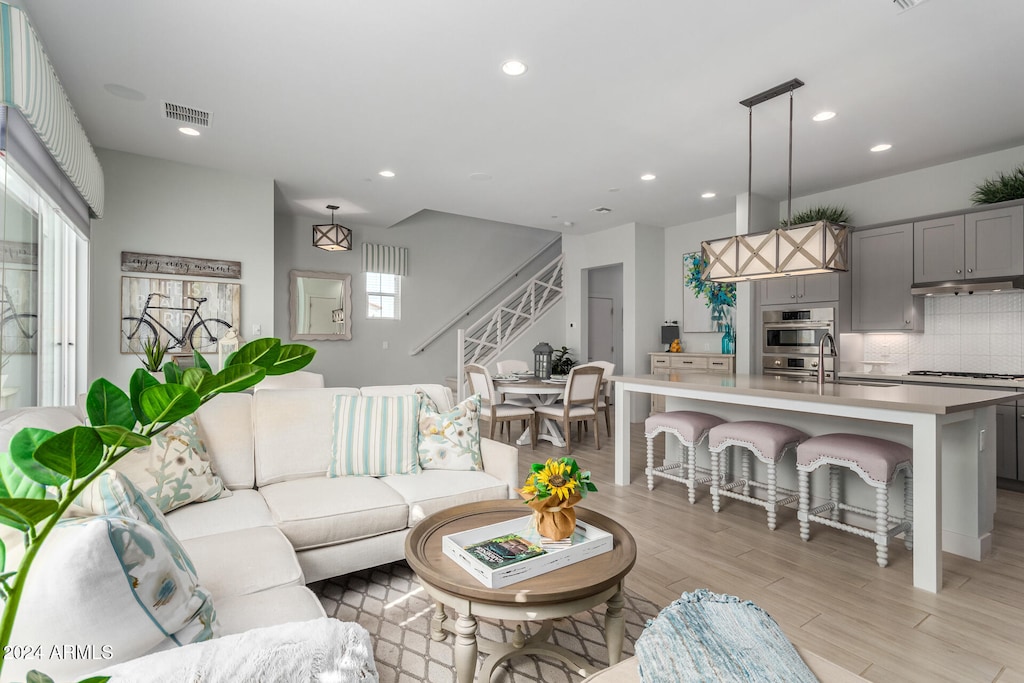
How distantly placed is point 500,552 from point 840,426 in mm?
2644

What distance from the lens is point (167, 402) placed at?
18.1 inches

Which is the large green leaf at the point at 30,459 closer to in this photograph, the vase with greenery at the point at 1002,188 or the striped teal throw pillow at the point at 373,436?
the striped teal throw pillow at the point at 373,436

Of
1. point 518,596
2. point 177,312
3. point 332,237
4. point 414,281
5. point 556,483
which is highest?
point 332,237

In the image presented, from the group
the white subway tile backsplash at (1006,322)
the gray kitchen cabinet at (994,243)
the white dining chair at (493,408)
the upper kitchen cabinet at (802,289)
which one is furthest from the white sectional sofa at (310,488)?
the white subway tile backsplash at (1006,322)

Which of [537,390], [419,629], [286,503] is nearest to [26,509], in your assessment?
[419,629]

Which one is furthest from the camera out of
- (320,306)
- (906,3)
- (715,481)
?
(320,306)

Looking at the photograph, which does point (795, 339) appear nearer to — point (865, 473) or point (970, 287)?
point (970, 287)

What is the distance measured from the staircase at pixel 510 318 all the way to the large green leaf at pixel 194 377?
22.8ft

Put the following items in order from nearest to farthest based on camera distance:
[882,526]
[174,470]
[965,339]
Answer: [174,470], [882,526], [965,339]

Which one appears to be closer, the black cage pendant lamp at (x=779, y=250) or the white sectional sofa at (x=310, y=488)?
the white sectional sofa at (x=310, y=488)

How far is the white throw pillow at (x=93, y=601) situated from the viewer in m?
0.85

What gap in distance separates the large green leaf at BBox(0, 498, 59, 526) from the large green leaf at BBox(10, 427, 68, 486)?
0.11 feet

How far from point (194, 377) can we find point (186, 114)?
3915 millimetres

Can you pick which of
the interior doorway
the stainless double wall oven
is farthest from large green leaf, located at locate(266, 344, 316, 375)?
the interior doorway
